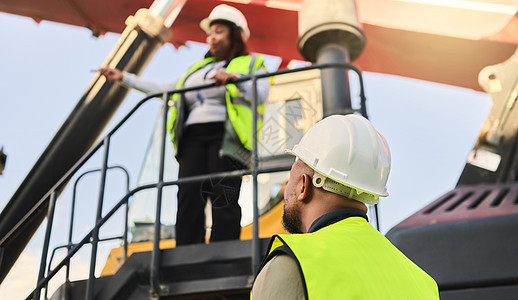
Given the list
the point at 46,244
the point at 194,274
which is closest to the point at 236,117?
the point at 194,274

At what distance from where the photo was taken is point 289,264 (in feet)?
3.61

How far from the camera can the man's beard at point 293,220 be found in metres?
1.42

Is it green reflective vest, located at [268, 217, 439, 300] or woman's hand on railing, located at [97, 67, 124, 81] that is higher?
woman's hand on railing, located at [97, 67, 124, 81]

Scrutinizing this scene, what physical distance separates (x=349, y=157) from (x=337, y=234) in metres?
0.32

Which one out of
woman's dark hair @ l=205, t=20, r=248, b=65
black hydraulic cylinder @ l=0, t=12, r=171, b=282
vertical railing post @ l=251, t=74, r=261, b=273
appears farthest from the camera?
black hydraulic cylinder @ l=0, t=12, r=171, b=282

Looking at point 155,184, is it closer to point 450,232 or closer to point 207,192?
point 207,192

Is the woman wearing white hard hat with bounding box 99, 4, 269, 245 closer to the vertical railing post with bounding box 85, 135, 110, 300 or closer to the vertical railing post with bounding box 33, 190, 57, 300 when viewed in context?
the vertical railing post with bounding box 85, 135, 110, 300

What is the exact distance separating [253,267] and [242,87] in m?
1.03

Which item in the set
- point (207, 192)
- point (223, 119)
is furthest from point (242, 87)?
point (207, 192)

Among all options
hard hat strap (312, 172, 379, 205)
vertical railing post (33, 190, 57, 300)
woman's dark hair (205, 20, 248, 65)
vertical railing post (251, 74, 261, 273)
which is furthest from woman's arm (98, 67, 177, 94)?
hard hat strap (312, 172, 379, 205)

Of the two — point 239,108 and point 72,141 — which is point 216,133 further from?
point 72,141

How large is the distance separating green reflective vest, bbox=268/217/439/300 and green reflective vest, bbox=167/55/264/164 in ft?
4.96

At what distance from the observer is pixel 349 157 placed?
1451 mm

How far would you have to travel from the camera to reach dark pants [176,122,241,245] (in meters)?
2.64
